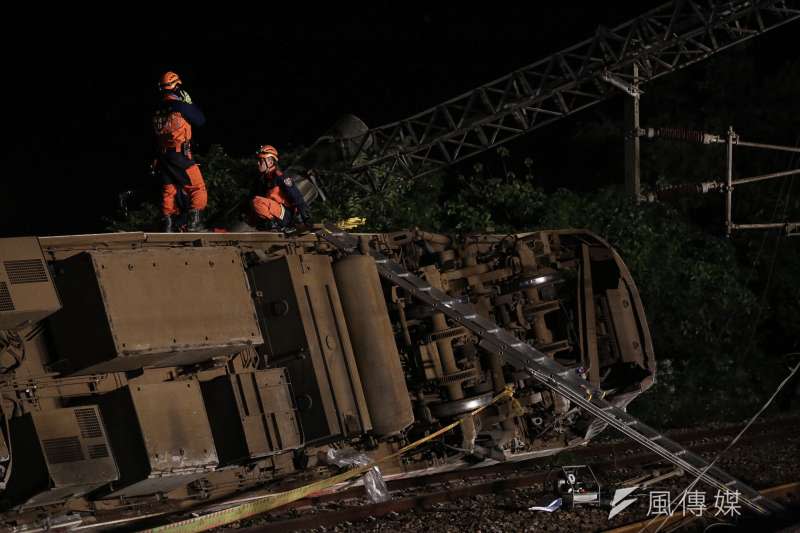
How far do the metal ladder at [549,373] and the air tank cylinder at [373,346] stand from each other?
50 cm

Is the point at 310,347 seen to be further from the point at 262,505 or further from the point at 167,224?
the point at 167,224

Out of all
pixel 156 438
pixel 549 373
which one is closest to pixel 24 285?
pixel 156 438

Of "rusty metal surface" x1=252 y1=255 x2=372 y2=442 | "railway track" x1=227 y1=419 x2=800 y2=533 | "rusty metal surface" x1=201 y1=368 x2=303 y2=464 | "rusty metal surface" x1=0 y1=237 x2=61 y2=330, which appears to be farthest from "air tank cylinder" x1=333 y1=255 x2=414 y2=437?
"rusty metal surface" x1=0 y1=237 x2=61 y2=330

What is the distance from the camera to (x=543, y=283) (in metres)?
11.7

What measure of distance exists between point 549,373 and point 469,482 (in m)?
2.70

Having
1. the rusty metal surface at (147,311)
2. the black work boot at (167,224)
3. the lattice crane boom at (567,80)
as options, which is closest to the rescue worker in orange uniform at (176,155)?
the black work boot at (167,224)

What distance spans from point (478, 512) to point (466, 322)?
188 cm

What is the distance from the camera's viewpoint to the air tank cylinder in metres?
9.28

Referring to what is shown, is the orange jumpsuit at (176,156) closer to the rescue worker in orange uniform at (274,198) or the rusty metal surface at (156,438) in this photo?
the rescue worker in orange uniform at (274,198)

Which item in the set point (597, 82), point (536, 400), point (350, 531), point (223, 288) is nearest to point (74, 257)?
point (223, 288)

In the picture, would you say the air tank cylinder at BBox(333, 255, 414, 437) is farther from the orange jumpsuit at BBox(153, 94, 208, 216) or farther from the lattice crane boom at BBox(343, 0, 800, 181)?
the lattice crane boom at BBox(343, 0, 800, 181)

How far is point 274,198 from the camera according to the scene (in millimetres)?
10922

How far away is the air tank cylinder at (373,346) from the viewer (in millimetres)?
9281

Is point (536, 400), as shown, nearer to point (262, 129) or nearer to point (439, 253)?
point (439, 253)
